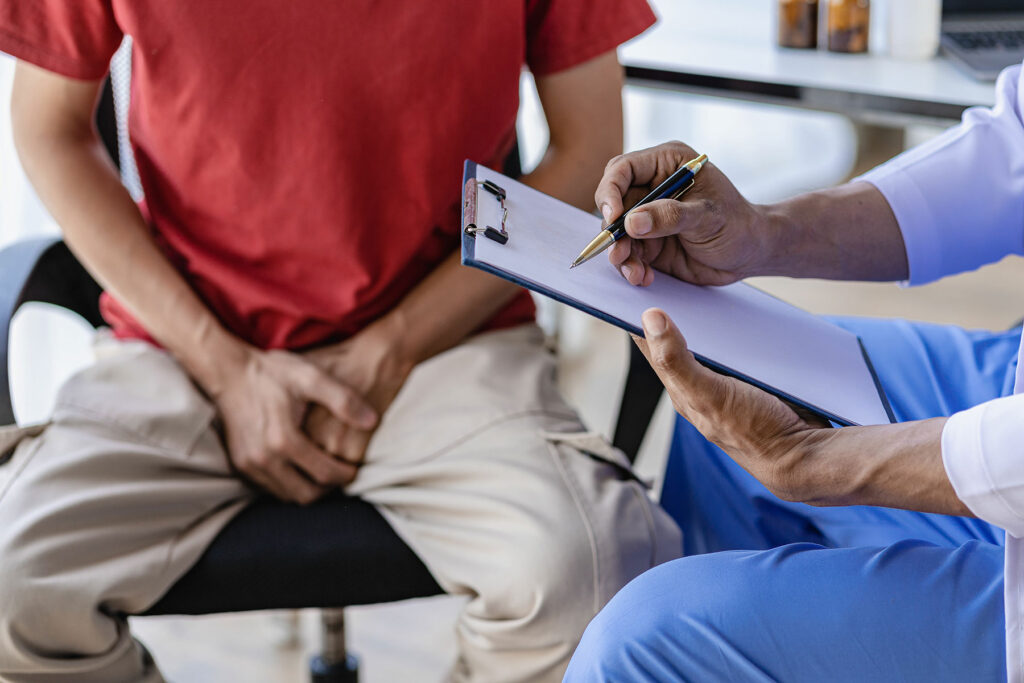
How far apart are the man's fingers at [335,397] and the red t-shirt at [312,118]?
7 centimetres

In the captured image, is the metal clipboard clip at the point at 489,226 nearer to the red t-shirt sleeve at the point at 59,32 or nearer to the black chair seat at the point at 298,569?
the black chair seat at the point at 298,569

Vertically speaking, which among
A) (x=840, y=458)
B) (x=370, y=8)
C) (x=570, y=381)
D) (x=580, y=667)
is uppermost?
(x=370, y=8)

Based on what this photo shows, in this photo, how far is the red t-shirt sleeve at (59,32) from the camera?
1071mm

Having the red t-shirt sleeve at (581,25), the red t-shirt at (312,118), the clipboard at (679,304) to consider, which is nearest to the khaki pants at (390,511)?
the red t-shirt at (312,118)

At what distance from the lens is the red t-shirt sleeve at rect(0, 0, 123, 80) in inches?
42.2

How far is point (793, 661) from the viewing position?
31.3 inches

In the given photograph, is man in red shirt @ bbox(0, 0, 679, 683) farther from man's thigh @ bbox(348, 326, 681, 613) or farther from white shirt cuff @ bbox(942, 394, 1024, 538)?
white shirt cuff @ bbox(942, 394, 1024, 538)

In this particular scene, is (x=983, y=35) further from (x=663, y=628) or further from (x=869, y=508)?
(x=663, y=628)

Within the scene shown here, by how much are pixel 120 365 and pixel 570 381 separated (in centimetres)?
138

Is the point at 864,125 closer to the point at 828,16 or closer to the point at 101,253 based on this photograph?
the point at 828,16

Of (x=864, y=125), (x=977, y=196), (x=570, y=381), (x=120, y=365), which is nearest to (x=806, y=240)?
(x=977, y=196)

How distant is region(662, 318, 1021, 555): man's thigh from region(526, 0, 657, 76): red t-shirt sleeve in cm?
39

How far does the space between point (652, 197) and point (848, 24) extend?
1098 mm

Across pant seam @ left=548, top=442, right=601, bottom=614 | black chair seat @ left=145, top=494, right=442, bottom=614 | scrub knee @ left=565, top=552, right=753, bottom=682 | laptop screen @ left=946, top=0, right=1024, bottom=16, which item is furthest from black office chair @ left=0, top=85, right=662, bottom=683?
laptop screen @ left=946, top=0, right=1024, bottom=16
